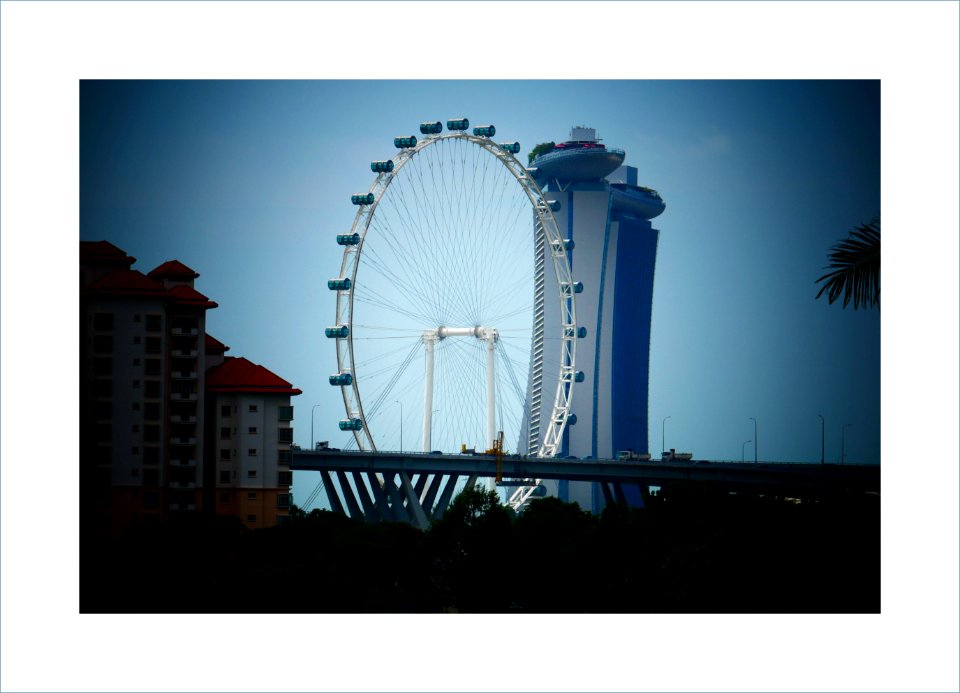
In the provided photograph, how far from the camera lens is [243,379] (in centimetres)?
5084

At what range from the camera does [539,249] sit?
123 m

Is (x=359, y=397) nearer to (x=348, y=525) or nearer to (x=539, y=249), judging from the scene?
(x=348, y=525)

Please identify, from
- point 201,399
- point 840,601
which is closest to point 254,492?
point 201,399

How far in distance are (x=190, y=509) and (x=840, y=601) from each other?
69.5 feet

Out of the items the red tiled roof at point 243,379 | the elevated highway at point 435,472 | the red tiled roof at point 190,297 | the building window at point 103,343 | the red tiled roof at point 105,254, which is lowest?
the elevated highway at point 435,472

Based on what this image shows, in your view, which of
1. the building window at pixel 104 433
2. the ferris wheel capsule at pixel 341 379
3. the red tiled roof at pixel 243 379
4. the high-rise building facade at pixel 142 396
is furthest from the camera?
the ferris wheel capsule at pixel 341 379

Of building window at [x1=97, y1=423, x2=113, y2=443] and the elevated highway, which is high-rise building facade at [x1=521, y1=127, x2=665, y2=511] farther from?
building window at [x1=97, y1=423, x2=113, y2=443]

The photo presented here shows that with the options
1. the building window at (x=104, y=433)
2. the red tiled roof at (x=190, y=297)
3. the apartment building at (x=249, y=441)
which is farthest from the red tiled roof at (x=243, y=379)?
the building window at (x=104, y=433)

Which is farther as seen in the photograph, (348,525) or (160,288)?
(348,525)

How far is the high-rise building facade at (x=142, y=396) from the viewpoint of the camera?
132 feet

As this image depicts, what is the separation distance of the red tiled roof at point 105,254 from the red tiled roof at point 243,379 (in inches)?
307

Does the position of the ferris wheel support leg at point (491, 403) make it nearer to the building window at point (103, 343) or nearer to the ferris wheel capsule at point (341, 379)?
the ferris wheel capsule at point (341, 379)

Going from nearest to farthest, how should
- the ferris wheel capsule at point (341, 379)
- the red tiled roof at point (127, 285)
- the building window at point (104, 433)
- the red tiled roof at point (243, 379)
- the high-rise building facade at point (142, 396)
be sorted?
1. the high-rise building facade at point (142, 396)
2. the building window at point (104, 433)
3. the red tiled roof at point (127, 285)
4. the red tiled roof at point (243, 379)
5. the ferris wheel capsule at point (341, 379)

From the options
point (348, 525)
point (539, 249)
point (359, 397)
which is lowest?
point (348, 525)
